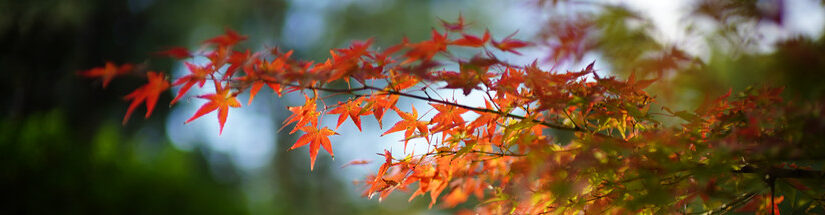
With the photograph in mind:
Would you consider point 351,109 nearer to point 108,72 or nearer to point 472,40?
point 472,40

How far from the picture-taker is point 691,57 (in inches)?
31.9

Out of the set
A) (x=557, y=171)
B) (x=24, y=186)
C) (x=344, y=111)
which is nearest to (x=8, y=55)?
(x=24, y=186)

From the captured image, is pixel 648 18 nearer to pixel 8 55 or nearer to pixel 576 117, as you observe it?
pixel 576 117

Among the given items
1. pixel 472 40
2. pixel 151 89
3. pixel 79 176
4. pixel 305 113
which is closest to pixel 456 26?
pixel 472 40

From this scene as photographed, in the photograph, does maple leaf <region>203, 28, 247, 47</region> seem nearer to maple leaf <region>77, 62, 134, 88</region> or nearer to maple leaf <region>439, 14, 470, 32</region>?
maple leaf <region>77, 62, 134, 88</region>

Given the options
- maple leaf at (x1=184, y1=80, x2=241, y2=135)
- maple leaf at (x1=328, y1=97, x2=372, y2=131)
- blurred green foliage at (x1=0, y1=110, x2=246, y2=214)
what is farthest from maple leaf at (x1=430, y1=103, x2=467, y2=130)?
blurred green foliage at (x1=0, y1=110, x2=246, y2=214)

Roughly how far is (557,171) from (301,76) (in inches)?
17.5

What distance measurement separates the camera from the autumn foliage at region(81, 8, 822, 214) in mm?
705

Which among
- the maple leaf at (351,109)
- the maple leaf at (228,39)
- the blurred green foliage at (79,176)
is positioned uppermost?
the maple leaf at (228,39)

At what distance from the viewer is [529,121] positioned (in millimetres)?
835

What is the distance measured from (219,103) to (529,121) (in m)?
0.56

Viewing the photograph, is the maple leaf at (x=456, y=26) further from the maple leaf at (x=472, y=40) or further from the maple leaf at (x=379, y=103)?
the maple leaf at (x=379, y=103)

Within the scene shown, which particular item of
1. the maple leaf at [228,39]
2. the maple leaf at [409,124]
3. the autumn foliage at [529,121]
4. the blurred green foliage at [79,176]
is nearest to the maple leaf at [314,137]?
the autumn foliage at [529,121]

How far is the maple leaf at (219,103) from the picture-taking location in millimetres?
782
